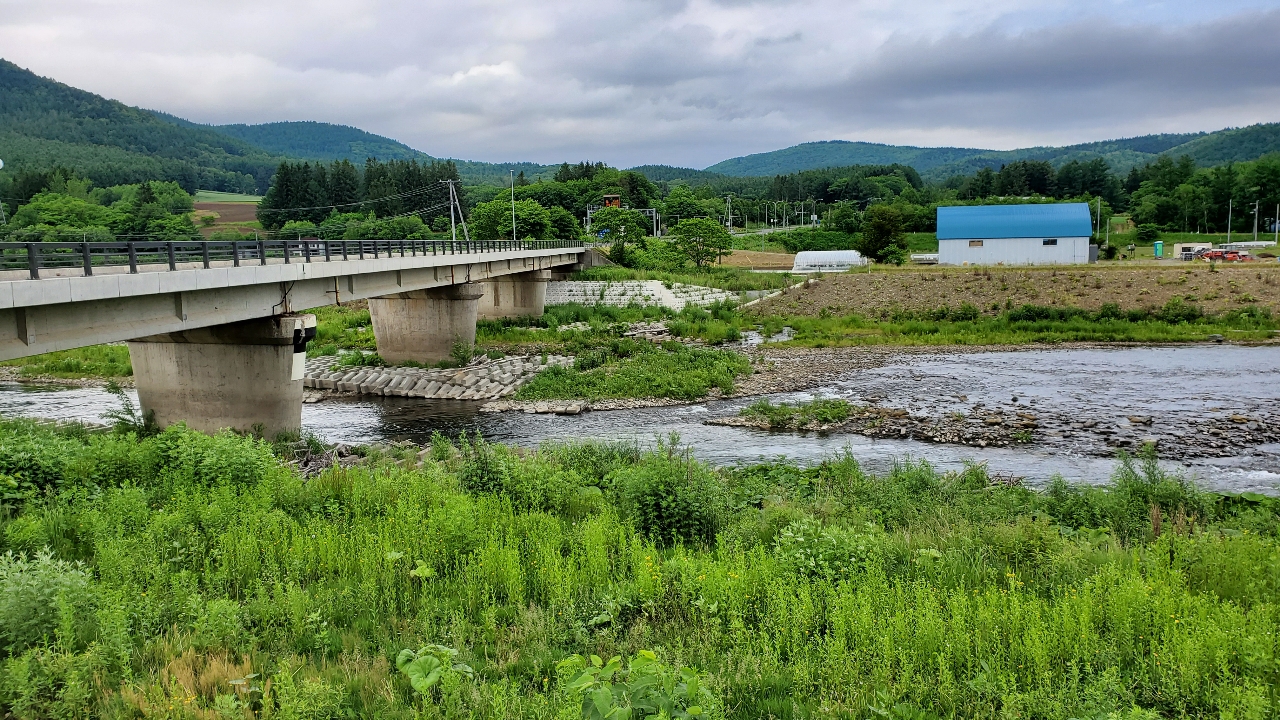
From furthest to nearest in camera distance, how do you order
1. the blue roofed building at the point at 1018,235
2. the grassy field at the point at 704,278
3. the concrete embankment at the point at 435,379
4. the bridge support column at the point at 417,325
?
the blue roofed building at the point at 1018,235, the grassy field at the point at 704,278, the bridge support column at the point at 417,325, the concrete embankment at the point at 435,379

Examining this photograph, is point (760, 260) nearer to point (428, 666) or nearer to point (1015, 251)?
point (1015, 251)

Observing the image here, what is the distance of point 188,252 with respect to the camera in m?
22.5

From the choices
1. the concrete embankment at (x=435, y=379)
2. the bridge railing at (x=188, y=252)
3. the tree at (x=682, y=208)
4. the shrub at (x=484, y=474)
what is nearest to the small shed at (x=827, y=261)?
the bridge railing at (x=188, y=252)

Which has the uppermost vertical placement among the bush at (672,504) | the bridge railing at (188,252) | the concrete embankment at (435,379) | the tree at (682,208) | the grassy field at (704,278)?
the tree at (682,208)

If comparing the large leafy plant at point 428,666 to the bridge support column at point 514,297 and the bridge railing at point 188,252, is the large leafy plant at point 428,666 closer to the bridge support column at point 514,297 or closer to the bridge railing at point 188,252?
the bridge railing at point 188,252

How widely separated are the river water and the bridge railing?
6.57 metres

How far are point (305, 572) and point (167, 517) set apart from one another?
279 cm

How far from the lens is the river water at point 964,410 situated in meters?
22.3

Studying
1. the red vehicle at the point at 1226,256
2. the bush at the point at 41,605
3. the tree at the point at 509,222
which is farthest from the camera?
the tree at the point at 509,222

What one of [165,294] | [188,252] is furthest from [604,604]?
[188,252]

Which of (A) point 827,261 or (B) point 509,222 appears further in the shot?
(B) point 509,222

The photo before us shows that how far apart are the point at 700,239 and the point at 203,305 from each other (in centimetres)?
6416

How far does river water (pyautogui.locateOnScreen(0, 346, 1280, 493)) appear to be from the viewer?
2227 cm

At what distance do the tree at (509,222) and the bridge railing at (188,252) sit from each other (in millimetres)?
46101
